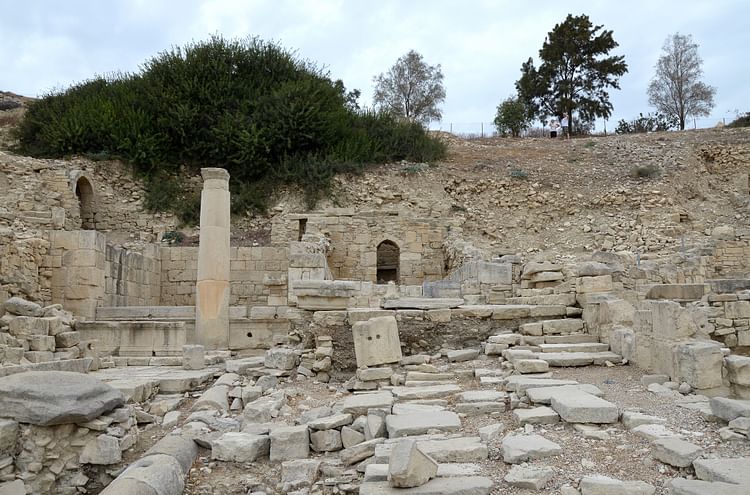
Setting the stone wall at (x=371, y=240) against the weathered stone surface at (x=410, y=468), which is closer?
the weathered stone surface at (x=410, y=468)

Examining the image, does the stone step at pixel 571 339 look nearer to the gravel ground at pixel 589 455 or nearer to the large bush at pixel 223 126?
the gravel ground at pixel 589 455

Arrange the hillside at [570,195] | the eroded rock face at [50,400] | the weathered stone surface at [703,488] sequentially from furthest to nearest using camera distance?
the hillside at [570,195], the eroded rock face at [50,400], the weathered stone surface at [703,488]

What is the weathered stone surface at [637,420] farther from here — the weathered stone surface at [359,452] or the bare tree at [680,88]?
the bare tree at [680,88]

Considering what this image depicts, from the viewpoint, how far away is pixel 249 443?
4973 millimetres

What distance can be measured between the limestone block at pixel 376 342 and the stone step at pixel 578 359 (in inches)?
72.5

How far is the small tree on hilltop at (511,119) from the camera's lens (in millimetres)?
38594

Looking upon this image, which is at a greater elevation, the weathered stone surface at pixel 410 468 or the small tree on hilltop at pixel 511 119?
the small tree on hilltop at pixel 511 119

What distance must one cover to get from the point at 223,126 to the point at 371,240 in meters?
9.71

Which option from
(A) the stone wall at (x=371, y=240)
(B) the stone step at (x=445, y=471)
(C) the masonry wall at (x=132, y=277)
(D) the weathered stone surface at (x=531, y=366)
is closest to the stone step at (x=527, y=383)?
(D) the weathered stone surface at (x=531, y=366)

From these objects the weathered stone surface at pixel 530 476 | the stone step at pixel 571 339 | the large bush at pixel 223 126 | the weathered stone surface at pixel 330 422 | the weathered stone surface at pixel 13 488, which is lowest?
the weathered stone surface at pixel 13 488

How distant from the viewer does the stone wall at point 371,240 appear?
21.8 m

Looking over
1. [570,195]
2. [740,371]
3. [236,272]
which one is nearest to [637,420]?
[740,371]

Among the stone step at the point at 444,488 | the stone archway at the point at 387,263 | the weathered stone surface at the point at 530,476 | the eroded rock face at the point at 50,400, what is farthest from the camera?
the stone archway at the point at 387,263

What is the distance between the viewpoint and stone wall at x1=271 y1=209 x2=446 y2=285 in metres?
21.8
